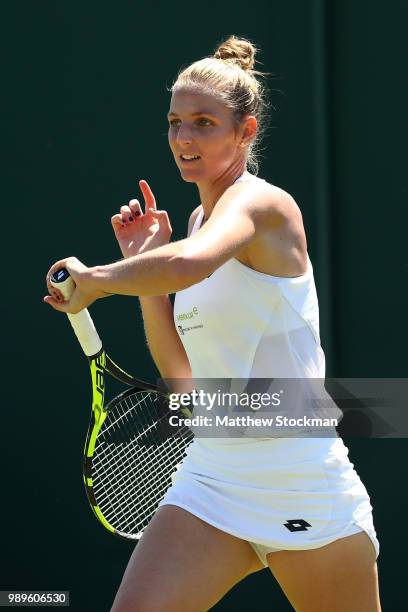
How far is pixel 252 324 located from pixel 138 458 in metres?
0.85

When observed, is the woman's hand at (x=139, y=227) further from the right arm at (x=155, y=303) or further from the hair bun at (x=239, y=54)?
the hair bun at (x=239, y=54)

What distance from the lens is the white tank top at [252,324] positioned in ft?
8.92

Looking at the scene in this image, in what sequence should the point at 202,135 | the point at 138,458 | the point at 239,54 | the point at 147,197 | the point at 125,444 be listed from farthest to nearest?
the point at 125,444 → the point at 138,458 → the point at 147,197 → the point at 239,54 → the point at 202,135

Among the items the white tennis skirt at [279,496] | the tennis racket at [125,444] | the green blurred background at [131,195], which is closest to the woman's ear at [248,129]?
the tennis racket at [125,444]

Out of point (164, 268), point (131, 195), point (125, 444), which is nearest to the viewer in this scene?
point (164, 268)

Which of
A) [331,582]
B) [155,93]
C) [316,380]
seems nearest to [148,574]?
[331,582]

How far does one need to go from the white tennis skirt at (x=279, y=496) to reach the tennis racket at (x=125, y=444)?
1.43 feet

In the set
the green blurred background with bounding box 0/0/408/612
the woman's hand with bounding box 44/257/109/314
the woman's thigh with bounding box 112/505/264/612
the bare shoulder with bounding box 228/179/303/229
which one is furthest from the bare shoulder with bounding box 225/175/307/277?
the green blurred background with bounding box 0/0/408/612

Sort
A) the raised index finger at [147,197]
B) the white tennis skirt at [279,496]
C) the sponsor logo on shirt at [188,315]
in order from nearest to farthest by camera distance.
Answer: the white tennis skirt at [279,496], the sponsor logo on shirt at [188,315], the raised index finger at [147,197]

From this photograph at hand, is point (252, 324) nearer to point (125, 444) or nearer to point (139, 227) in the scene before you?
point (139, 227)

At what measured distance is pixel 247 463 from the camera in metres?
2.70

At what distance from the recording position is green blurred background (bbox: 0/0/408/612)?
13.6ft

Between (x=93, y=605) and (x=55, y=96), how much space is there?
74.8 inches

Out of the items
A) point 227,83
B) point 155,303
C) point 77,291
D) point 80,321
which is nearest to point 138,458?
point 155,303
